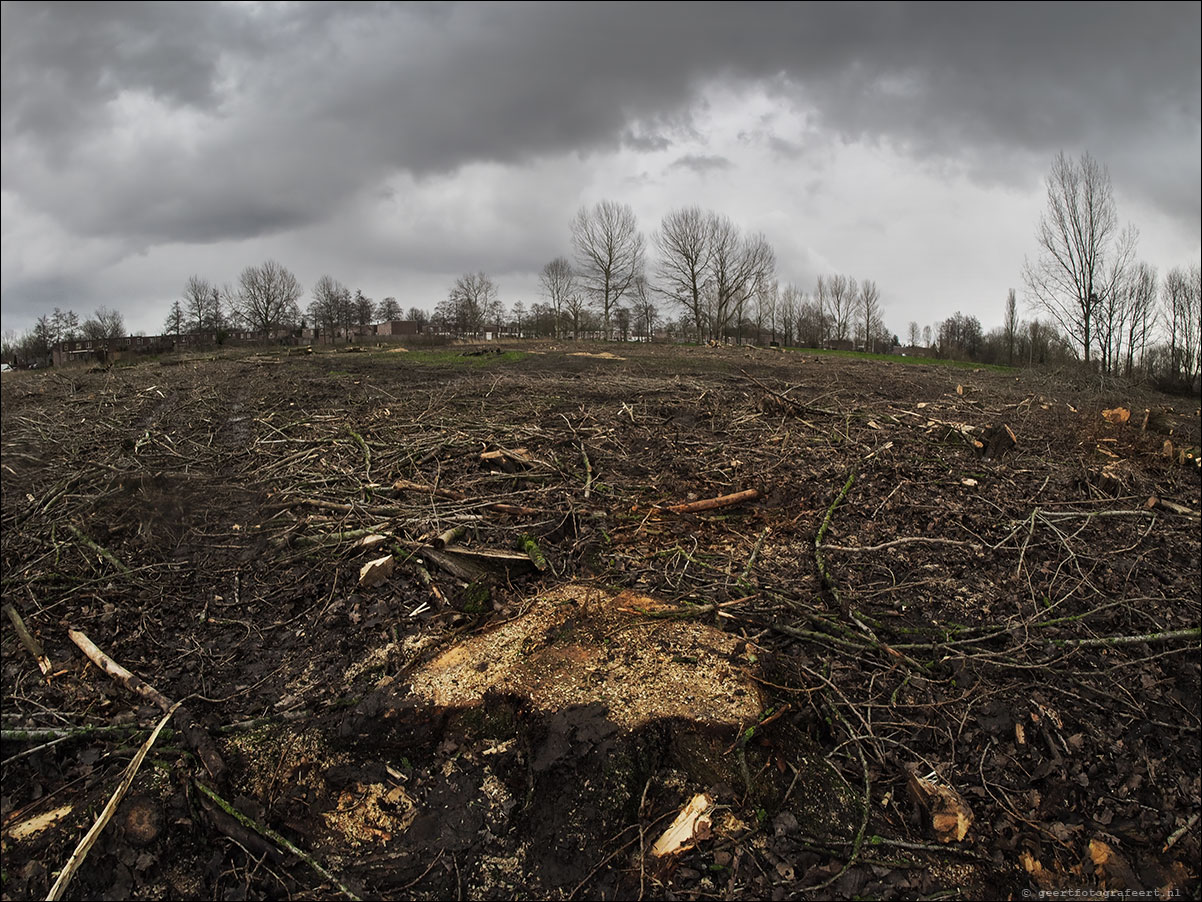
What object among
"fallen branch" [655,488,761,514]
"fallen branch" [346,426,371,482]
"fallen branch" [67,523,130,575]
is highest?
"fallen branch" [346,426,371,482]

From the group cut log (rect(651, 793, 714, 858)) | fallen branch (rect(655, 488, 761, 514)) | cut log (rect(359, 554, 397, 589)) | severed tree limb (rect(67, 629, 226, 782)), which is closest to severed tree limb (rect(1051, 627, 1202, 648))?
fallen branch (rect(655, 488, 761, 514))

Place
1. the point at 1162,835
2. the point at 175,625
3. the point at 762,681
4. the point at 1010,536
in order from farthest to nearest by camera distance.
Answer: the point at 1010,536, the point at 175,625, the point at 762,681, the point at 1162,835

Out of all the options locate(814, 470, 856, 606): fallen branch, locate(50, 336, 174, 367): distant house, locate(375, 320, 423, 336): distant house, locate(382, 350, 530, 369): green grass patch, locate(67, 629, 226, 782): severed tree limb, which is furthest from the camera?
locate(375, 320, 423, 336): distant house

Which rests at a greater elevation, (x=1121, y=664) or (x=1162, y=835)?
(x=1121, y=664)

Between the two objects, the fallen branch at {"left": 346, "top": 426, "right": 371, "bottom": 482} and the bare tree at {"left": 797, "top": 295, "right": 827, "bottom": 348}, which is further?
the bare tree at {"left": 797, "top": 295, "right": 827, "bottom": 348}

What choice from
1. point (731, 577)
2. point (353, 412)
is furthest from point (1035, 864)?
point (353, 412)

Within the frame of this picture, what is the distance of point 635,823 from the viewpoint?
264 cm

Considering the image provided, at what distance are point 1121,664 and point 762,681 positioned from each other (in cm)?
234

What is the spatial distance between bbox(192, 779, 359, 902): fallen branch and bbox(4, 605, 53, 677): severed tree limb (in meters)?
1.94

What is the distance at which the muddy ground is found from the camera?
8.57 feet

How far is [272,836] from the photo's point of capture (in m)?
2.65

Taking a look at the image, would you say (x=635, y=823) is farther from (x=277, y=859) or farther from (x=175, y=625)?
(x=175, y=625)

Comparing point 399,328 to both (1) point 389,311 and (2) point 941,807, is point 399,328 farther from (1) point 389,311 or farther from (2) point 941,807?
(2) point 941,807

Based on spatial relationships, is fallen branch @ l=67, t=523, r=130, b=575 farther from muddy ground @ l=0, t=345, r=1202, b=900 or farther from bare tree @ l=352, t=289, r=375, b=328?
bare tree @ l=352, t=289, r=375, b=328
